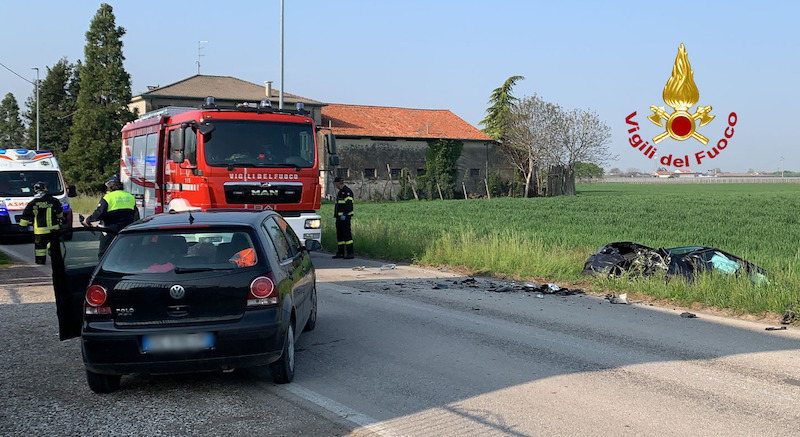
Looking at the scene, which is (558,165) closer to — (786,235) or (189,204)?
(786,235)

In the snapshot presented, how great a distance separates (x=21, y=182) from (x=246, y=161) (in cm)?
974

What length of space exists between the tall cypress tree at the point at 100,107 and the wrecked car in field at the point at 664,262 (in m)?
35.7

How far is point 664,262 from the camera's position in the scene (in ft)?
38.3

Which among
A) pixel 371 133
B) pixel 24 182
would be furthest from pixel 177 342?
pixel 371 133

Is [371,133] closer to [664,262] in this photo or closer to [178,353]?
[664,262]

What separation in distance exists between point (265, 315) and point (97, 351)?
4.27 feet

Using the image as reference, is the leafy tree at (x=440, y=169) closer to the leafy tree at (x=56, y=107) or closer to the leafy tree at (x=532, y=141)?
the leafy tree at (x=532, y=141)

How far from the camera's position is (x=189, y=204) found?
13.9 metres

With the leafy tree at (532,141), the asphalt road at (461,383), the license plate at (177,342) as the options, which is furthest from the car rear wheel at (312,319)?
the leafy tree at (532,141)

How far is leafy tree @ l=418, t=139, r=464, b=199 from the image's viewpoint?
53.9 meters

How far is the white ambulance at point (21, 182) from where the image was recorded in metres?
19.3

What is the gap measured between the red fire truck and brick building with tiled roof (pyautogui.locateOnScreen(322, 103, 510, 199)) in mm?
36090

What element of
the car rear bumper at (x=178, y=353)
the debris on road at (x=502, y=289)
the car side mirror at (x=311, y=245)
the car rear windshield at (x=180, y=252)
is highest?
the car rear windshield at (x=180, y=252)

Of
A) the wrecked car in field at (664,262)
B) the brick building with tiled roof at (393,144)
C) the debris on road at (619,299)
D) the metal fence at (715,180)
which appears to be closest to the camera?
the debris on road at (619,299)
